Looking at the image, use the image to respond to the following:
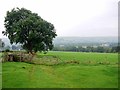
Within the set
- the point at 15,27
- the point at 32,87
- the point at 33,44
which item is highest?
the point at 15,27

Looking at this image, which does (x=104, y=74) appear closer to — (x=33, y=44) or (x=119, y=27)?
(x=119, y=27)

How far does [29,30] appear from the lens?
53.2 meters

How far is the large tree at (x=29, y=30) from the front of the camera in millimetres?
52281

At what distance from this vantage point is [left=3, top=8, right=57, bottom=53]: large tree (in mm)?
52281

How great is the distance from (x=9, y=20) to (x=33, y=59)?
21790 millimetres

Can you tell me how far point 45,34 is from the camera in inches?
2101

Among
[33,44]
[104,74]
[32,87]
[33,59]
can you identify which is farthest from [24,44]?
[32,87]

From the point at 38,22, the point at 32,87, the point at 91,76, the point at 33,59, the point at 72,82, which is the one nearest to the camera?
the point at 32,87

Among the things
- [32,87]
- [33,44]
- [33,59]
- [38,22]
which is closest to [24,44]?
[33,44]

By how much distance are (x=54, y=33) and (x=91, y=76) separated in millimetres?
32252

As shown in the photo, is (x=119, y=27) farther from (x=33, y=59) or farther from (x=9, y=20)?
(x=9, y=20)

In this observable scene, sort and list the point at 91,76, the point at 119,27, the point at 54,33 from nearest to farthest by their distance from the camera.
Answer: the point at 91,76, the point at 119,27, the point at 54,33

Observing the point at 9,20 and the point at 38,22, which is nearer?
the point at 38,22

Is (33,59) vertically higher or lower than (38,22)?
lower
